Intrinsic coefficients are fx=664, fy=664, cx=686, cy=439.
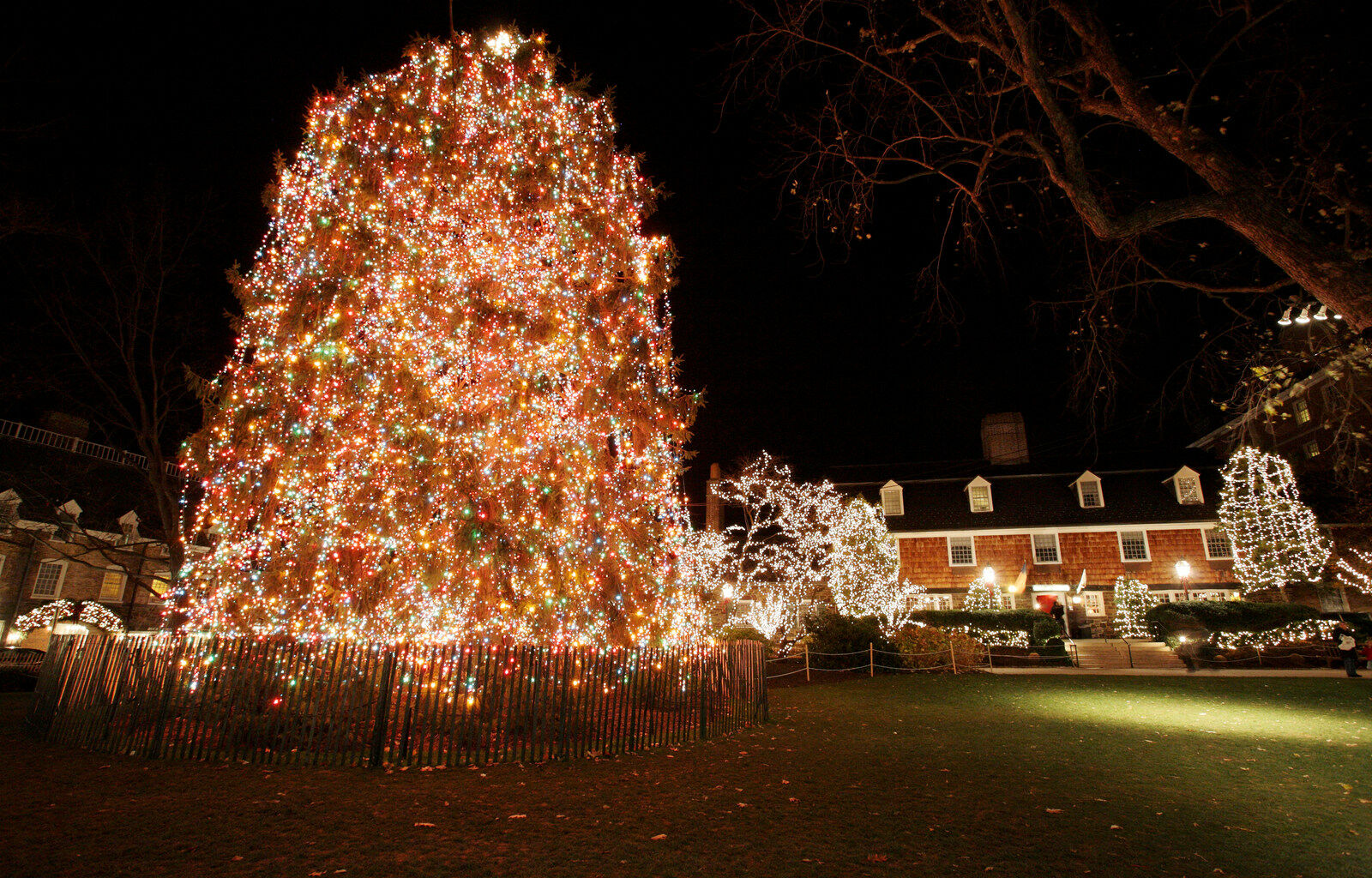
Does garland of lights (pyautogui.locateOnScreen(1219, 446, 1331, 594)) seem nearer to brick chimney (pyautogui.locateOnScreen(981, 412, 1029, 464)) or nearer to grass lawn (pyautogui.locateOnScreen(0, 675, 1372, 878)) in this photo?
brick chimney (pyautogui.locateOnScreen(981, 412, 1029, 464))

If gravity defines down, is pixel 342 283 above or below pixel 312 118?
below

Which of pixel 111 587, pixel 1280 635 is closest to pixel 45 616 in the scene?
pixel 111 587

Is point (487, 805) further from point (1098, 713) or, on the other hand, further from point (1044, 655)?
point (1044, 655)

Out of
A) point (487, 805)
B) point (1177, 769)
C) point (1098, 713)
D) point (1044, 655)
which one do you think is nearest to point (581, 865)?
point (487, 805)

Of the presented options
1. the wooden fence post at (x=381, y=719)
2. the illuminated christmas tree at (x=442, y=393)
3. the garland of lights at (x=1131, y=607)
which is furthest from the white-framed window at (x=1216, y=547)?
the wooden fence post at (x=381, y=719)

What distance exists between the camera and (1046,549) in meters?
34.6

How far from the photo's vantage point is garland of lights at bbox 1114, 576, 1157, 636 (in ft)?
97.1

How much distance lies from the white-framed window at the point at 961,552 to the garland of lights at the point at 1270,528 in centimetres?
1096

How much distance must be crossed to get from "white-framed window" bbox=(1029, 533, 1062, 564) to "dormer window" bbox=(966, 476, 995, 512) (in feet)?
9.60

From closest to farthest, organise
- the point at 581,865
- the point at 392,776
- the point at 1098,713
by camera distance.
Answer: the point at 581,865
the point at 392,776
the point at 1098,713

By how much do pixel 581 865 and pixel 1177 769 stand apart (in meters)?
7.18

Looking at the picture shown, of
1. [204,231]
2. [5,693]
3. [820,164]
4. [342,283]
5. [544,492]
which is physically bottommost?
[5,693]

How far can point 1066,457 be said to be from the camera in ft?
126

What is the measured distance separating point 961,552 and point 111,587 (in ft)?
125
